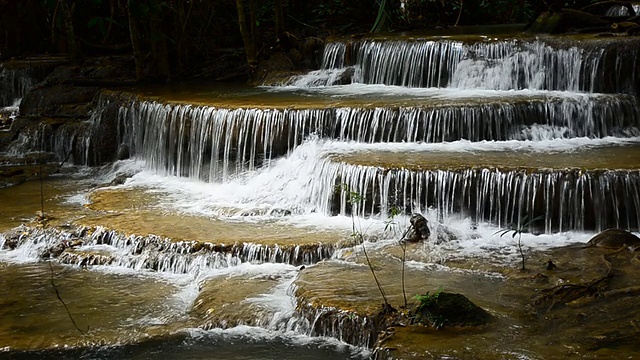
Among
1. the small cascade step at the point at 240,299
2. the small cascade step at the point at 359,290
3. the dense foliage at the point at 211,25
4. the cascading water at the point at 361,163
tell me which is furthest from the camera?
the dense foliage at the point at 211,25

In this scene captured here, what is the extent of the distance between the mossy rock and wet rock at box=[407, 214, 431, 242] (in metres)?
1.85

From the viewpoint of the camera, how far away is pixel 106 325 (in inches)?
261

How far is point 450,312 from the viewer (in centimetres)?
573

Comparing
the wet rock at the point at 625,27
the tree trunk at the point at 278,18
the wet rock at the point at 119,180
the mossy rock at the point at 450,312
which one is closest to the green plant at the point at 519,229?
the mossy rock at the point at 450,312

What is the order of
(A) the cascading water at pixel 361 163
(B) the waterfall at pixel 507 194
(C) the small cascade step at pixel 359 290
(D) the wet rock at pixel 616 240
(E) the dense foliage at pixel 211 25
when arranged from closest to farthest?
1. (C) the small cascade step at pixel 359 290
2. (D) the wet rock at pixel 616 240
3. (A) the cascading water at pixel 361 163
4. (B) the waterfall at pixel 507 194
5. (E) the dense foliage at pixel 211 25

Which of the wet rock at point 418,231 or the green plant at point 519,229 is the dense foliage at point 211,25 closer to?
the green plant at point 519,229

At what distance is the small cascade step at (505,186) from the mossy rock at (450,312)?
2.40 metres

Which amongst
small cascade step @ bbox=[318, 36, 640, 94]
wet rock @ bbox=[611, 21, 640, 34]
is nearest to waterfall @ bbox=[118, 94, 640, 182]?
small cascade step @ bbox=[318, 36, 640, 94]

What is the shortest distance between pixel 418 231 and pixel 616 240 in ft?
5.59

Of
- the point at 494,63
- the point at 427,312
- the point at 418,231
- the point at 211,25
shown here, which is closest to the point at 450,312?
the point at 427,312

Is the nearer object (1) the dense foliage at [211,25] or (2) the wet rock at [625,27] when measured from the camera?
(2) the wet rock at [625,27]

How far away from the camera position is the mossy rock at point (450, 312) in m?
5.72

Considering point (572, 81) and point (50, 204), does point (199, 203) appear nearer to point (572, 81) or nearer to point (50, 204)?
point (50, 204)

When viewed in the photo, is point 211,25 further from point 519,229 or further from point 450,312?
point 450,312
